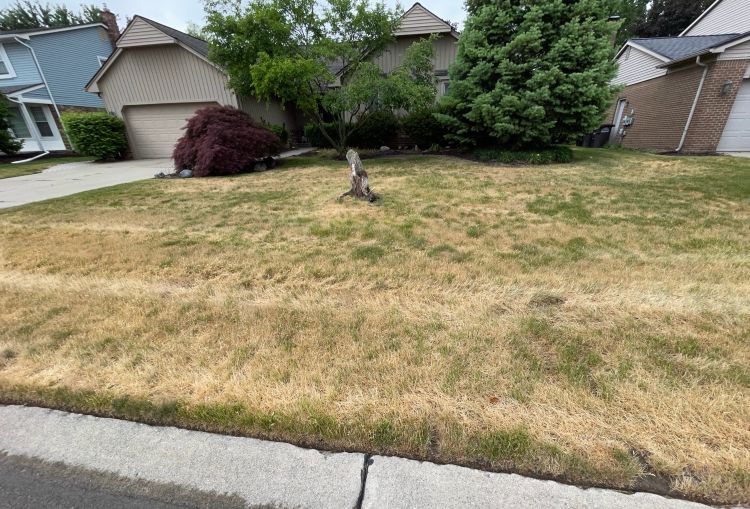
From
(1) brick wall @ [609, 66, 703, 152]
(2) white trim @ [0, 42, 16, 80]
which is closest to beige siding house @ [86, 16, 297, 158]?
(2) white trim @ [0, 42, 16, 80]

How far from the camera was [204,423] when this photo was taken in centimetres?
165

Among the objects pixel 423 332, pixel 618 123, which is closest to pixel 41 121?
pixel 423 332

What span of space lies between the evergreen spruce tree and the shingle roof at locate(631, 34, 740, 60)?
13.6 ft

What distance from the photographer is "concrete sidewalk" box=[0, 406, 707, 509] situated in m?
1.29

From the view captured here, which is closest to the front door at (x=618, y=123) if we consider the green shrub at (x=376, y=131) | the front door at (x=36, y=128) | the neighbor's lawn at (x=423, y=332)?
the green shrub at (x=376, y=131)

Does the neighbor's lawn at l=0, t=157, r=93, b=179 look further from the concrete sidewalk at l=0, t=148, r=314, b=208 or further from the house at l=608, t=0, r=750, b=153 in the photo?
the house at l=608, t=0, r=750, b=153

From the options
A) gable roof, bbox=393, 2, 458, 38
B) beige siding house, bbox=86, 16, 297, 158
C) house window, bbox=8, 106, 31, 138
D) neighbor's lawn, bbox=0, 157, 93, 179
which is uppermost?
gable roof, bbox=393, 2, 458, 38

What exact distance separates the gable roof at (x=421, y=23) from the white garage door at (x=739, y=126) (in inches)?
354

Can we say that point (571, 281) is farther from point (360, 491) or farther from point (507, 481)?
point (360, 491)

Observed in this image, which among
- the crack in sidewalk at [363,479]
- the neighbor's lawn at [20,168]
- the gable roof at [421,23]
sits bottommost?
the crack in sidewalk at [363,479]

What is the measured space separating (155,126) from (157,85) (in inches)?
65.2

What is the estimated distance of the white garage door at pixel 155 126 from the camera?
1338 centimetres

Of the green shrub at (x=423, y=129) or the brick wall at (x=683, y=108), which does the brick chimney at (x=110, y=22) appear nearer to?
the green shrub at (x=423, y=129)

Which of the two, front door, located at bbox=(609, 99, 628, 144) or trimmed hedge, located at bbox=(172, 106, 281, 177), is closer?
trimmed hedge, located at bbox=(172, 106, 281, 177)
